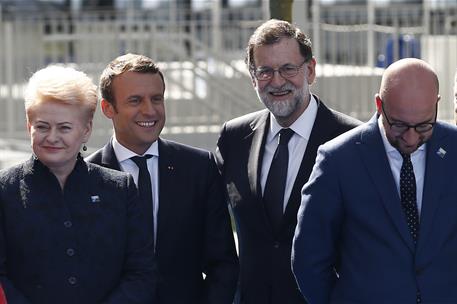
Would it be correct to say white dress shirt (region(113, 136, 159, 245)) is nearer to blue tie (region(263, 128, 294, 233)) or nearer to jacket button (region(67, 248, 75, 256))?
blue tie (region(263, 128, 294, 233))

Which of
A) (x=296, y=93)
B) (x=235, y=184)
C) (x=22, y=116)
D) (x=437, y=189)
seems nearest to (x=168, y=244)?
(x=235, y=184)

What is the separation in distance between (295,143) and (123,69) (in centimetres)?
80

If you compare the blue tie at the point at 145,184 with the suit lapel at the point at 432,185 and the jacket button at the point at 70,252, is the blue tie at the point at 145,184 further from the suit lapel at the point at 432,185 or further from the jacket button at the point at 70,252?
the suit lapel at the point at 432,185

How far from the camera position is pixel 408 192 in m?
4.08

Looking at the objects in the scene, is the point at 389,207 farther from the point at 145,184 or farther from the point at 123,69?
the point at 123,69

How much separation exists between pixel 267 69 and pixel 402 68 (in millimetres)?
806

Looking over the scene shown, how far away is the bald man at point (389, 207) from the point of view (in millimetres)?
3959

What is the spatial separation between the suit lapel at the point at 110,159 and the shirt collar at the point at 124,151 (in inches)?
0.6

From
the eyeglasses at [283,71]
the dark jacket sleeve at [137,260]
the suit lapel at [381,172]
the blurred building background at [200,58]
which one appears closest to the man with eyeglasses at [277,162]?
the eyeglasses at [283,71]

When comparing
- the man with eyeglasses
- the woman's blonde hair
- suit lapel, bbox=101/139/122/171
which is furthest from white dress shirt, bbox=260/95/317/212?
the woman's blonde hair

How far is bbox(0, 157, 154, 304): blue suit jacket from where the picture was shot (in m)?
3.96

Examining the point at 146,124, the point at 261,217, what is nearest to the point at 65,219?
the point at 146,124

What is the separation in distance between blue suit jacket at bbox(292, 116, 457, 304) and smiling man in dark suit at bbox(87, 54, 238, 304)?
20.2 inches

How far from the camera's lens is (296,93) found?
463 cm
